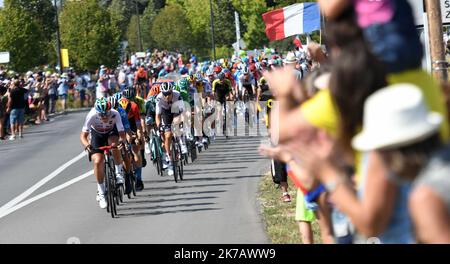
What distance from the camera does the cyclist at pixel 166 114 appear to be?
1847cm

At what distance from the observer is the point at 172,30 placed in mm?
93438

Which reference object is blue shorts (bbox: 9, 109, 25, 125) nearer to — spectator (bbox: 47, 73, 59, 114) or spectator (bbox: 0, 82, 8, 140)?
spectator (bbox: 0, 82, 8, 140)

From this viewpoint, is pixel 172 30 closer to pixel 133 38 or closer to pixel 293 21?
pixel 133 38

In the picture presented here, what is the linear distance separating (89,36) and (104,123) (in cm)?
4220

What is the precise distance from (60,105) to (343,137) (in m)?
40.0

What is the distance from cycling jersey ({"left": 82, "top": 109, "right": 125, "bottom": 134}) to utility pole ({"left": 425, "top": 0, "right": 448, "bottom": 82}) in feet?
18.5

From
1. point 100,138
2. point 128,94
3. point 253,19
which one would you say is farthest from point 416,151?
A: point 253,19

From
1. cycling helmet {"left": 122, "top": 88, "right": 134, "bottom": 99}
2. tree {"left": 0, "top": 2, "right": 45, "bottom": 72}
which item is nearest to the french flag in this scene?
cycling helmet {"left": 122, "top": 88, "right": 134, "bottom": 99}

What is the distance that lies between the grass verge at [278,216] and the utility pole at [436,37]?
81.7 inches

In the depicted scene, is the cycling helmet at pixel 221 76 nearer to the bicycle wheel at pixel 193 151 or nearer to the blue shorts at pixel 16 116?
the bicycle wheel at pixel 193 151

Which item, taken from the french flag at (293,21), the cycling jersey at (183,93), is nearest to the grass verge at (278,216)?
the cycling jersey at (183,93)

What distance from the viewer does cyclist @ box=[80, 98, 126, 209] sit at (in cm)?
1460

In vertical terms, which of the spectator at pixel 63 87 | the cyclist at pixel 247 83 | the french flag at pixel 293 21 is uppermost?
the french flag at pixel 293 21
